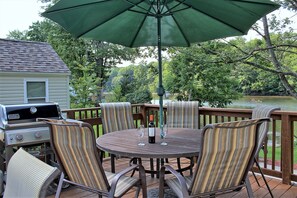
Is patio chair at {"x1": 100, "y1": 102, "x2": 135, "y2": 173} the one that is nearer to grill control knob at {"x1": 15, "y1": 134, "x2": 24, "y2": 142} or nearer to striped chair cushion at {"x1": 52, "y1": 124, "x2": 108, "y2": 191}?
grill control knob at {"x1": 15, "y1": 134, "x2": 24, "y2": 142}

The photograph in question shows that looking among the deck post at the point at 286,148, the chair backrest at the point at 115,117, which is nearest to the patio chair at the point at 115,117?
the chair backrest at the point at 115,117

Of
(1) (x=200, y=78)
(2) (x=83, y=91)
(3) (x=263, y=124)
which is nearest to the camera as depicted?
(3) (x=263, y=124)

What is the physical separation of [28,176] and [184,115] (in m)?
2.98

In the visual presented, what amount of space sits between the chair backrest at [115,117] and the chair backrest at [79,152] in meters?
1.63

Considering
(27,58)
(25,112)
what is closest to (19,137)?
(25,112)

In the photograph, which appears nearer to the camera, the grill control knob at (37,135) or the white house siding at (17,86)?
the grill control knob at (37,135)

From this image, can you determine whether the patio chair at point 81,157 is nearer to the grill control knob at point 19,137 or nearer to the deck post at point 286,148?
the grill control knob at point 19,137

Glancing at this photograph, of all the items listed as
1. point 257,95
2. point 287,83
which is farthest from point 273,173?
point 257,95

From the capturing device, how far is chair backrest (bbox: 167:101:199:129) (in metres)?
3.90

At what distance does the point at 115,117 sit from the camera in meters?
3.82

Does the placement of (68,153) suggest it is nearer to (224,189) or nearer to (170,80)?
(224,189)

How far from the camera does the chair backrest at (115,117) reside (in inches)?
147

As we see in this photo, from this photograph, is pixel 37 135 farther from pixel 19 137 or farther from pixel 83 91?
pixel 83 91

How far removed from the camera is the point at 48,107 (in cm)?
337
